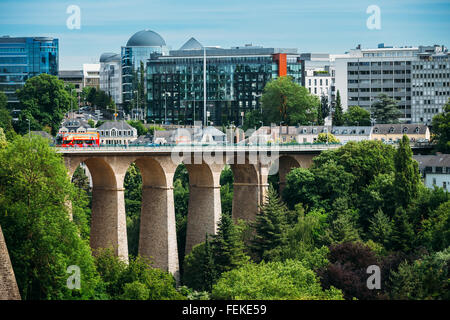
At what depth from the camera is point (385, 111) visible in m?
147

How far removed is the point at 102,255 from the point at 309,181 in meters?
26.2

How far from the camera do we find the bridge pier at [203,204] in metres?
92.4

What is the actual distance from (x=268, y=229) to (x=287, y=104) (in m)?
64.2

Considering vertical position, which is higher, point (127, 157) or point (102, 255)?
point (127, 157)

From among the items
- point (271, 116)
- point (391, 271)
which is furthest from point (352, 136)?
point (391, 271)

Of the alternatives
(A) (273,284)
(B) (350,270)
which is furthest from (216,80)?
(A) (273,284)

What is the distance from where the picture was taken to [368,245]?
76188 millimetres

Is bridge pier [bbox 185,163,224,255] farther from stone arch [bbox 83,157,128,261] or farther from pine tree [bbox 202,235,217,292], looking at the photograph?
pine tree [bbox 202,235,217,292]

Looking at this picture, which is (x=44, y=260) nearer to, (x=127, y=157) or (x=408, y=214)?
(x=127, y=157)

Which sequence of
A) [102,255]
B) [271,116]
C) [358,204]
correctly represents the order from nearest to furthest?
[102,255], [358,204], [271,116]

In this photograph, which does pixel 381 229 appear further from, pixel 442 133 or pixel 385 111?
pixel 385 111

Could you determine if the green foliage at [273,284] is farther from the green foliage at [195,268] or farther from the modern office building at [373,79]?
the modern office building at [373,79]

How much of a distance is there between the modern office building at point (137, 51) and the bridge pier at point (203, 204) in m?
94.5

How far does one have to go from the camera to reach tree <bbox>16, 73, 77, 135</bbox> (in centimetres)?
13288
